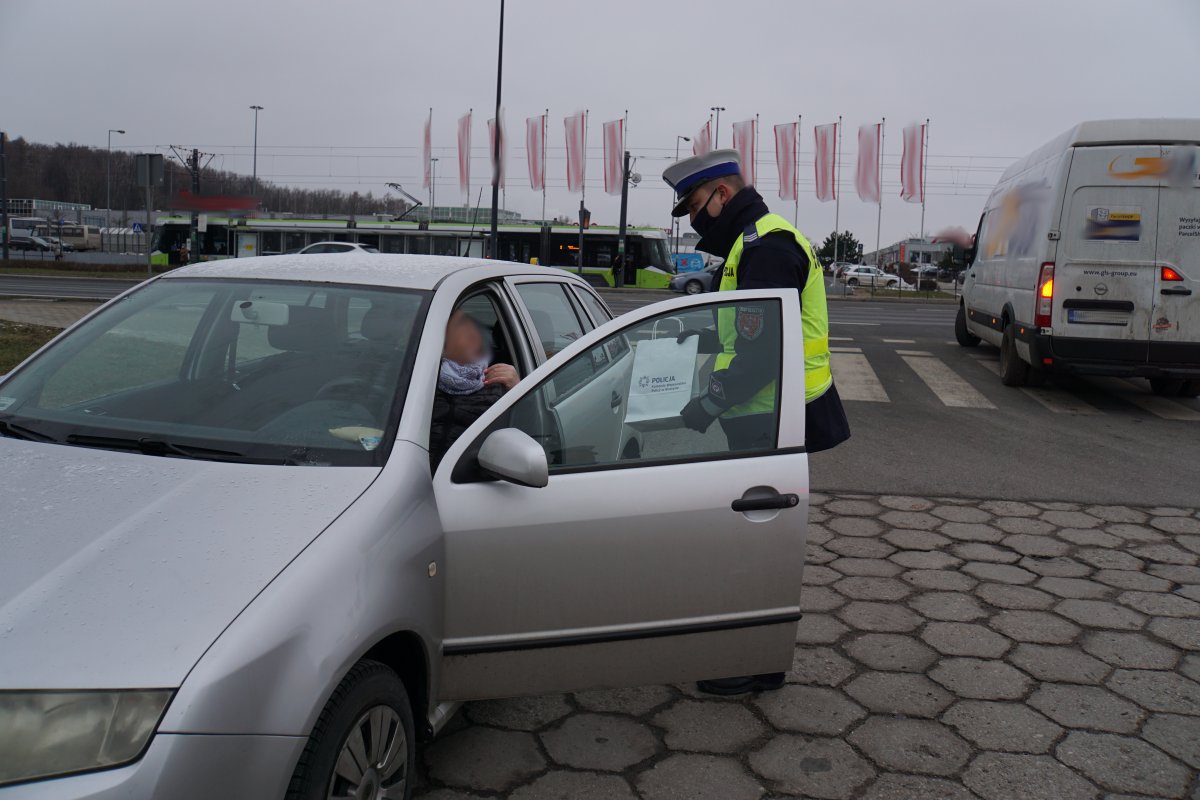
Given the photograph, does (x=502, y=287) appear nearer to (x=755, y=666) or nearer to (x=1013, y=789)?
(x=755, y=666)

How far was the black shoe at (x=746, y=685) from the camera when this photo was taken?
3.46 meters

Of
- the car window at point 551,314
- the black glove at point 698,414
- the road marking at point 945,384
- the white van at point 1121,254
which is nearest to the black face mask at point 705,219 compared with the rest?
the car window at point 551,314

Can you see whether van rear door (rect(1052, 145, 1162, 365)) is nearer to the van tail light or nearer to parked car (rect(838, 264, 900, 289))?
the van tail light

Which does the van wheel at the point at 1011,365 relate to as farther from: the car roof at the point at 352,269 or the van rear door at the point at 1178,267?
the car roof at the point at 352,269

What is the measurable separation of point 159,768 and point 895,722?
2.37 meters

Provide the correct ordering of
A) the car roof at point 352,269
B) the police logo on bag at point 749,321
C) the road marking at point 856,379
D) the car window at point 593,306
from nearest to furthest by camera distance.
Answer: the police logo on bag at point 749,321 < the car roof at point 352,269 < the car window at point 593,306 < the road marking at point 856,379

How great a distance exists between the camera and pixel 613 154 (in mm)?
45812

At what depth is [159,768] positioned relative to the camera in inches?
68.4

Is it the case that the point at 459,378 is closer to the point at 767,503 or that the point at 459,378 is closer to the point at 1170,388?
the point at 767,503

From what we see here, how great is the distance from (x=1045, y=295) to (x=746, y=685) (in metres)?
6.86

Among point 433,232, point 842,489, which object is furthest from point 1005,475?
point 433,232

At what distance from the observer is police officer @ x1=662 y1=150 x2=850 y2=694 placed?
304 cm

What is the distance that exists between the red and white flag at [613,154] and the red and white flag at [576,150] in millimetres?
1148

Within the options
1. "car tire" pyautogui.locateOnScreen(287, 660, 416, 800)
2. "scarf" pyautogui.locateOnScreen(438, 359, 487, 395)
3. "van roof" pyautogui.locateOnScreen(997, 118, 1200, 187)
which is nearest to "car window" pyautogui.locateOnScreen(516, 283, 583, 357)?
"scarf" pyautogui.locateOnScreen(438, 359, 487, 395)
